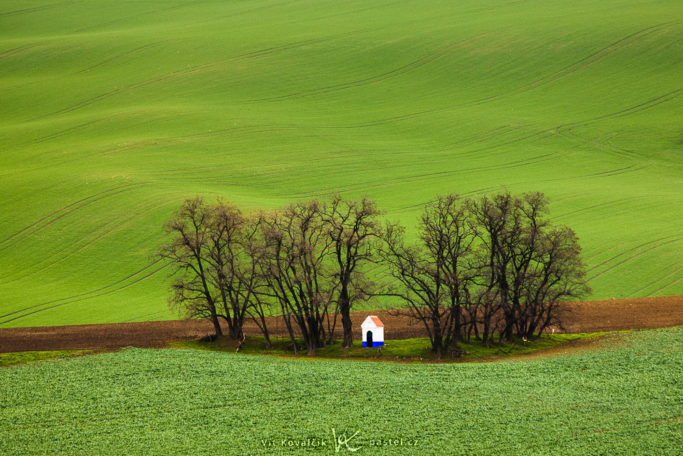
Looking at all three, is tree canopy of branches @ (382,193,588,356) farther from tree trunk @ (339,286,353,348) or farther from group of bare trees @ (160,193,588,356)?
tree trunk @ (339,286,353,348)

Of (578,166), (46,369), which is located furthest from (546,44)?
(46,369)

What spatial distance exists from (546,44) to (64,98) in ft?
240

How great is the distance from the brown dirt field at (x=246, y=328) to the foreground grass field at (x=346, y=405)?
20.8 feet

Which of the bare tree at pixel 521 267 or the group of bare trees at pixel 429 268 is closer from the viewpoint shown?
the group of bare trees at pixel 429 268

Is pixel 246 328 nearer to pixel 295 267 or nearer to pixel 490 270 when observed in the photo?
pixel 295 267

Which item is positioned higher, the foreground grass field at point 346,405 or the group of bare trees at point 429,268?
the group of bare trees at point 429,268

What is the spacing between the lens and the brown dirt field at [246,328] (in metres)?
37.3

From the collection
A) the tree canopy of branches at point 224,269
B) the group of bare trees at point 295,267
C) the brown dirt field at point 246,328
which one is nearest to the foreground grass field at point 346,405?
the group of bare trees at point 295,267

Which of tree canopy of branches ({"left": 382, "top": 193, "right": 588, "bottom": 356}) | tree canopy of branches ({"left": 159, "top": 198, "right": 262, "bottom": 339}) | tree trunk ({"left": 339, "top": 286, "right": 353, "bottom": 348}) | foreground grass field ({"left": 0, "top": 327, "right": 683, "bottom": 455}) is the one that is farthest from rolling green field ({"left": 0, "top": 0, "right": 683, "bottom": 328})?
tree canopy of branches ({"left": 382, "top": 193, "right": 588, "bottom": 356})

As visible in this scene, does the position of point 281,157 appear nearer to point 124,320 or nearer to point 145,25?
point 124,320

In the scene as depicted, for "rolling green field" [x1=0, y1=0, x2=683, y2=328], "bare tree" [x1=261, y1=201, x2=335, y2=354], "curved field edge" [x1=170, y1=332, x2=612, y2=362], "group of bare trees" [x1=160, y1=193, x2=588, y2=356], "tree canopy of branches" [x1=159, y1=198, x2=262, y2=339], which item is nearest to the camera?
"curved field edge" [x1=170, y1=332, x2=612, y2=362]

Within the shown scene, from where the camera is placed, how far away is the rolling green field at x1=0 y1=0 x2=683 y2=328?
168 ft

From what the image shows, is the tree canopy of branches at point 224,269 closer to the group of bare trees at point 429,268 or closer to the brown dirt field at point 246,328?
the group of bare trees at point 429,268

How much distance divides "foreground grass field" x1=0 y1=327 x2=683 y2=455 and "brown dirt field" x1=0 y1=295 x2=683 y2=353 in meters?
6.35
